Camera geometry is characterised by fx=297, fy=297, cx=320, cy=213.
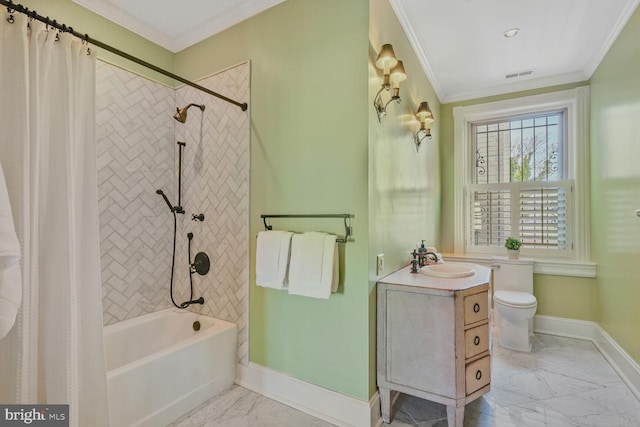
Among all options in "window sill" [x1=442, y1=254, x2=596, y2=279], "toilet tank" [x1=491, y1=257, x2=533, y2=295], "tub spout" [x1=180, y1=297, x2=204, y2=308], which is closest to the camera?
"tub spout" [x1=180, y1=297, x2=204, y2=308]

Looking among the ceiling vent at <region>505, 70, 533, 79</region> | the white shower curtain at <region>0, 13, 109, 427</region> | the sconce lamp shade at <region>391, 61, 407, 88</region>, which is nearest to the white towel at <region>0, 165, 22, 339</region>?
the white shower curtain at <region>0, 13, 109, 427</region>

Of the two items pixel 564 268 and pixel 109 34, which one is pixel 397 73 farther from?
pixel 564 268

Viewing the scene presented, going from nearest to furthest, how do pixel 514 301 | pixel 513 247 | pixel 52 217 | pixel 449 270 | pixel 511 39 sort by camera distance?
pixel 52 217, pixel 449 270, pixel 511 39, pixel 514 301, pixel 513 247

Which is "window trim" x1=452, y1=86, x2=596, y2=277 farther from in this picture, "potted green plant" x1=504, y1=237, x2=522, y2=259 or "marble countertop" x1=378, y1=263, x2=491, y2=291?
"marble countertop" x1=378, y1=263, x2=491, y2=291

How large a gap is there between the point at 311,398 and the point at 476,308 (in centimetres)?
115

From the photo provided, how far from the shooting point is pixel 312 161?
191cm

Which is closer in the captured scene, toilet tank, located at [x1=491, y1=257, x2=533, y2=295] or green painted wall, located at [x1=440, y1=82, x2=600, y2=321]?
green painted wall, located at [x1=440, y1=82, x2=600, y2=321]

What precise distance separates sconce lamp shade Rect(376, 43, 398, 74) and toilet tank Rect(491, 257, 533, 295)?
251cm

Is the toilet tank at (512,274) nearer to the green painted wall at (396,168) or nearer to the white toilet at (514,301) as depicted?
the white toilet at (514,301)

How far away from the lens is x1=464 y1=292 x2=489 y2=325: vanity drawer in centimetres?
166

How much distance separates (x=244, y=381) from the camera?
7.06 feet

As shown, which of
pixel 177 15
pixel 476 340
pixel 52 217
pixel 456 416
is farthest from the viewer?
pixel 177 15

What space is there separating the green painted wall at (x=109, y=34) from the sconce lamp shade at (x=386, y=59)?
1929mm

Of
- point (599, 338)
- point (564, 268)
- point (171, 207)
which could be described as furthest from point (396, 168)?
point (599, 338)
